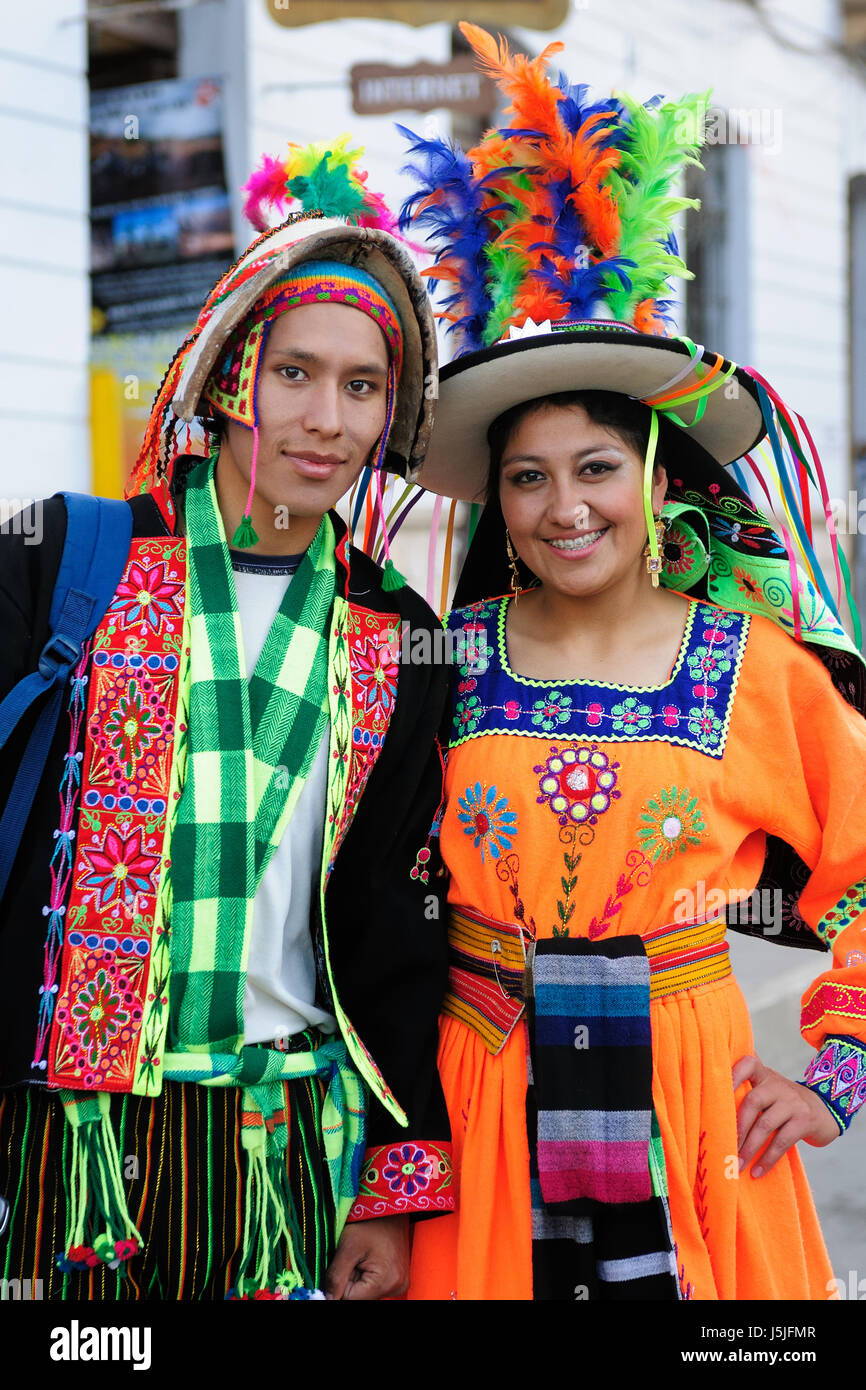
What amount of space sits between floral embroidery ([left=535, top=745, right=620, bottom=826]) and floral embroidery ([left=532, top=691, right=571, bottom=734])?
7 cm

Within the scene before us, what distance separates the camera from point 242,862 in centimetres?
202

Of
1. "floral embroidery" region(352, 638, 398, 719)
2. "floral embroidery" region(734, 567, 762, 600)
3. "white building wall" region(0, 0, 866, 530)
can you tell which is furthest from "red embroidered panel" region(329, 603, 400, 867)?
"white building wall" region(0, 0, 866, 530)

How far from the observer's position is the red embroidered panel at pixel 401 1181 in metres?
2.12

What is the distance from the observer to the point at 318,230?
6.81 ft

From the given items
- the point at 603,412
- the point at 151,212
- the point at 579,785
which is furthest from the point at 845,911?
the point at 151,212

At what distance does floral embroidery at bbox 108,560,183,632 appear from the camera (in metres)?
2.06

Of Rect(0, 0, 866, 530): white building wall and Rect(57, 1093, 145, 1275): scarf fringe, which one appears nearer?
Result: Rect(57, 1093, 145, 1275): scarf fringe

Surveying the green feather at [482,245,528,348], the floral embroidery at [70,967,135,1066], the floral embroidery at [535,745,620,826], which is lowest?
the floral embroidery at [70,967,135,1066]

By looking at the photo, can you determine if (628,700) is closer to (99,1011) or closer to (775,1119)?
(775,1119)

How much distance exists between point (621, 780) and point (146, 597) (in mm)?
802

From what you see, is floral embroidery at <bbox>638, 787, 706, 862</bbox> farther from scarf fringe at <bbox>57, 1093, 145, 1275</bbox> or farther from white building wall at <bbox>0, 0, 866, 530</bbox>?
white building wall at <bbox>0, 0, 866, 530</bbox>

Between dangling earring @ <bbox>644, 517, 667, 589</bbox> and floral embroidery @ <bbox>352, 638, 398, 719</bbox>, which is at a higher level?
dangling earring @ <bbox>644, 517, 667, 589</bbox>

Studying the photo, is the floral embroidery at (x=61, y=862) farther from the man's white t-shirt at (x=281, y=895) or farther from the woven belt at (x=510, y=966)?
the woven belt at (x=510, y=966)

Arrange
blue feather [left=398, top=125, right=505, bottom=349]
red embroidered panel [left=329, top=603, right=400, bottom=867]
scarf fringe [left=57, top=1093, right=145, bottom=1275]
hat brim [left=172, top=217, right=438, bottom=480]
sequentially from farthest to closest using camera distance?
blue feather [left=398, top=125, right=505, bottom=349], red embroidered panel [left=329, top=603, right=400, bottom=867], hat brim [left=172, top=217, right=438, bottom=480], scarf fringe [left=57, top=1093, right=145, bottom=1275]
